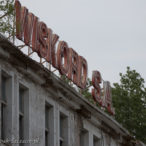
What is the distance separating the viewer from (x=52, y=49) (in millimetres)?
49812

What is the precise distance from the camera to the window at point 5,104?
141 feet

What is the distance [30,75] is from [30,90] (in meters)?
0.70

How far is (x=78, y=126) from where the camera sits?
50.9 meters

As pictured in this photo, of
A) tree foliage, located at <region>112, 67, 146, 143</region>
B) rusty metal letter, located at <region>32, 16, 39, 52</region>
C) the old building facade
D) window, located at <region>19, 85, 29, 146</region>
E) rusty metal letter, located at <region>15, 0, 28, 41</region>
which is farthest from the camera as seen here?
tree foliage, located at <region>112, 67, 146, 143</region>

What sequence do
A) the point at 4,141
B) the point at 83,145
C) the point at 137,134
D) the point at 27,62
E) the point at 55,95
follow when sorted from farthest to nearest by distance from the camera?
1. the point at 137,134
2. the point at 83,145
3. the point at 55,95
4. the point at 27,62
5. the point at 4,141

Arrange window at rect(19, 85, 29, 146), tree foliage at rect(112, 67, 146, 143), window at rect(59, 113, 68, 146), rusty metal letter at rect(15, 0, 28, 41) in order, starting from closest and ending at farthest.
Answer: window at rect(19, 85, 29, 146), rusty metal letter at rect(15, 0, 28, 41), window at rect(59, 113, 68, 146), tree foliage at rect(112, 67, 146, 143)

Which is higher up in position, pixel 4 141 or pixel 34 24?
pixel 34 24

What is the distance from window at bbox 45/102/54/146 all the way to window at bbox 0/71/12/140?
4.11 m

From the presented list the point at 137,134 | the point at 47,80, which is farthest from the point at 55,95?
the point at 137,134

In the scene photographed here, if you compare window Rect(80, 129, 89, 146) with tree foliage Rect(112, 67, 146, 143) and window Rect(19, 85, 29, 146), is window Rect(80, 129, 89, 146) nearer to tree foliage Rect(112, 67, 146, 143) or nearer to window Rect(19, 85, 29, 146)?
window Rect(19, 85, 29, 146)

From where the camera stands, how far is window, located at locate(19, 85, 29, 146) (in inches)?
1766

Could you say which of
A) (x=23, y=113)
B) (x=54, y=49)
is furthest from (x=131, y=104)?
(x=23, y=113)

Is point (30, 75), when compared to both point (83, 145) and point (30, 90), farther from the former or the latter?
point (83, 145)

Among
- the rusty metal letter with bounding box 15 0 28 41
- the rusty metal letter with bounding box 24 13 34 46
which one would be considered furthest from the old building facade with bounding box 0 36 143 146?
the rusty metal letter with bounding box 15 0 28 41
